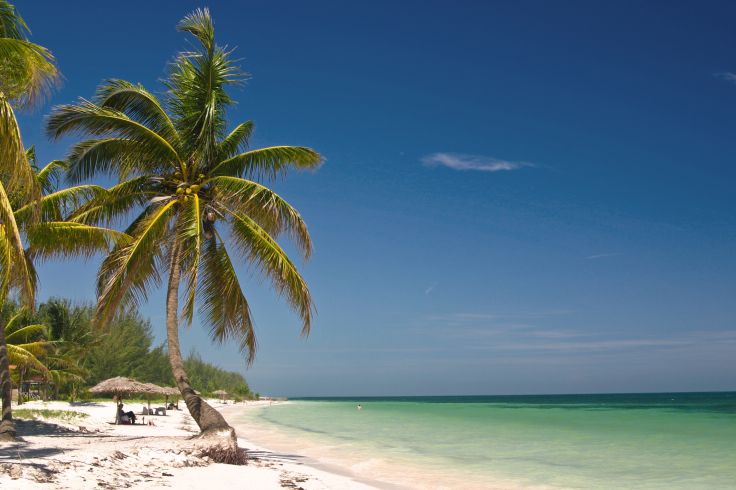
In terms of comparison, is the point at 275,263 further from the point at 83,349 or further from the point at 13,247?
the point at 83,349

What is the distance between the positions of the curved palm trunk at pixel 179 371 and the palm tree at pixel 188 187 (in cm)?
2

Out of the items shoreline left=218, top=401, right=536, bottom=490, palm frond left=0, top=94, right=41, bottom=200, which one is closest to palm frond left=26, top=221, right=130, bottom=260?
palm frond left=0, top=94, right=41, bottom=200

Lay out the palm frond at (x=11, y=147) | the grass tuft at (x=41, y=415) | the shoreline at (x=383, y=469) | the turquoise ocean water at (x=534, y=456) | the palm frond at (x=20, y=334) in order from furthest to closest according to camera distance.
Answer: the palm frond at (x=20, y=334)
the grass tuft at (x=41, y=415)
the turquoise ocean water at (x=534, y=456)
the shoreline at (x=383, y=469)
the palm frond at (x=11, y=147)

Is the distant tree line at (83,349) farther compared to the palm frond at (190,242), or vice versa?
the distant tree line at (83,349)

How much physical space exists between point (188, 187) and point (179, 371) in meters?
3.69

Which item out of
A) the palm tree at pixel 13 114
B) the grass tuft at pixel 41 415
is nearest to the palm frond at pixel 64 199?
the palm tree at pixel 13 114

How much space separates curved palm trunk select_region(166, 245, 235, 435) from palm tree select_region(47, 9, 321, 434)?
0.02m

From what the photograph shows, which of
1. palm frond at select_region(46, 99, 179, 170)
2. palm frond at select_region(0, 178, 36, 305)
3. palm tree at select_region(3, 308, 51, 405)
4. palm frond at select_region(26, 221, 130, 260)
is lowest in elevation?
palm tree at select_region(3, 308, 51, 405)

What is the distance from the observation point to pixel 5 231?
8.22 meters

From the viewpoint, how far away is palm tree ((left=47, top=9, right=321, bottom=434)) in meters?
12.2

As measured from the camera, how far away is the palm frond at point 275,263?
1218 cm

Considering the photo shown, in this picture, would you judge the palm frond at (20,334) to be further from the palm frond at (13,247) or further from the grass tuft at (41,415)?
the palm frond at (13,247)

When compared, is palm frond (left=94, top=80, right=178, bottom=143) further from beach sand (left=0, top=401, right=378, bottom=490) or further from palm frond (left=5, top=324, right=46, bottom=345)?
palm frond (left=5, top=324, right=46, bottom=345)

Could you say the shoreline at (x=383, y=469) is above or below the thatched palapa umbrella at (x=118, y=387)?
below
